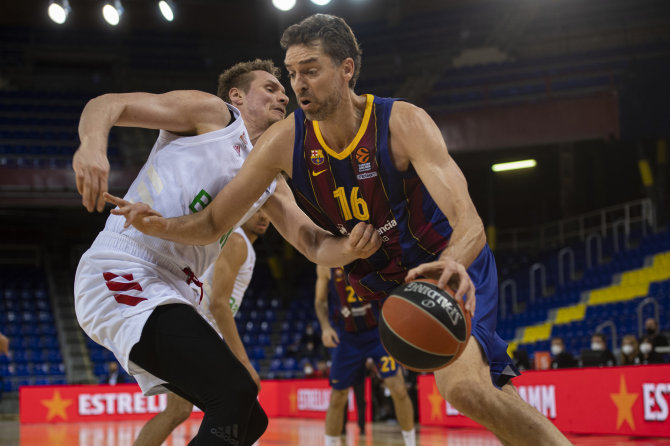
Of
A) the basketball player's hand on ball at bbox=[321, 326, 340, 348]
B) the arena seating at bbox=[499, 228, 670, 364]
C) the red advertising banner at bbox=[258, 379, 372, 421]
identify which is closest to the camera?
the basketball player's hand on ball at bbox=[321, 326, 340, 348]

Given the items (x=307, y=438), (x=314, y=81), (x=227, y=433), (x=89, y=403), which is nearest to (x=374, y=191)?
(x=314, y=81)

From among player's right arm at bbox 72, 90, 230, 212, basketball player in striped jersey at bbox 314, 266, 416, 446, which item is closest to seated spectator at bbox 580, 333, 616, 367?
basketball player in striped jersey at bbox 314, 266, 416, 446

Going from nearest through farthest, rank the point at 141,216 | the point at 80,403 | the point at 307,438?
the point at 141,216
the point at 307,438
the point at 80,403

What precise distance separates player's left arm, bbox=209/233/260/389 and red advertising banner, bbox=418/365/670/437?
4.86 m

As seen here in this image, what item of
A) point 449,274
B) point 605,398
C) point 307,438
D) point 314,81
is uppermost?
point 314,81

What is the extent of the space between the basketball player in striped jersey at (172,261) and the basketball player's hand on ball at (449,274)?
0.63 m

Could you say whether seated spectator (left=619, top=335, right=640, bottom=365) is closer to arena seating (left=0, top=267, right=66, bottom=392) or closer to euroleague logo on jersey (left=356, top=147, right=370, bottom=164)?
euroleague logo on jersey (left=356, top=147, right=370, bottom=164)

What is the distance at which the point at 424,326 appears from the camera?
102 inches

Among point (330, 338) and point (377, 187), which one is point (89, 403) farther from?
point (377, 187)

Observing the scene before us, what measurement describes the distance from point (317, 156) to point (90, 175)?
1.02m

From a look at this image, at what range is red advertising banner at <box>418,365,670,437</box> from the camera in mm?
7559

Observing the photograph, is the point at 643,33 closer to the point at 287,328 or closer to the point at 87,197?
the point at 287,328

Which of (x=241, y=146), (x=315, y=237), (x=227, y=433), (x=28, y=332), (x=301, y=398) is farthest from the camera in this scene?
(x=28, y=332)

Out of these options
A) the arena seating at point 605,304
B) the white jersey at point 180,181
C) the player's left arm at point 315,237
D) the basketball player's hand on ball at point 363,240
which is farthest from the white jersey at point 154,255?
the arena seating at point 605,304
